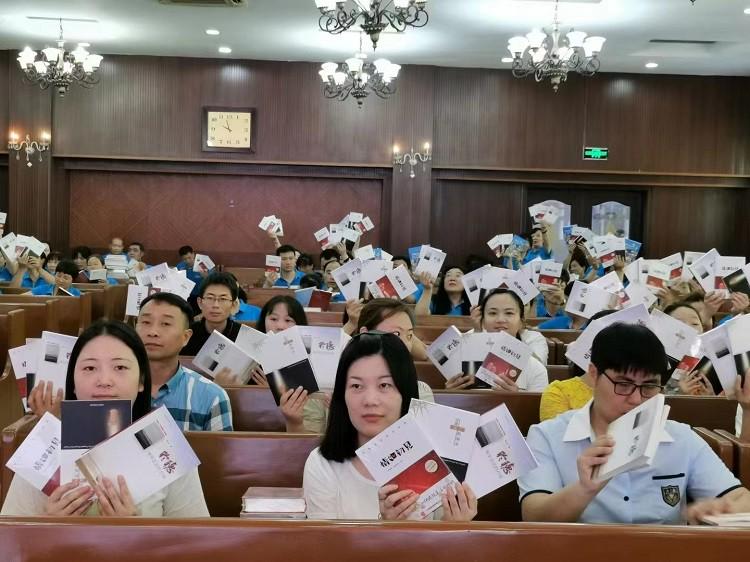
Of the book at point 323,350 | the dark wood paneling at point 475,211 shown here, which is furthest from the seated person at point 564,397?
the dark wood paneling at point 475,211

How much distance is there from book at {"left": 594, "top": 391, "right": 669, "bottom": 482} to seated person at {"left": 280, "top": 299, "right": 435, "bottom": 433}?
781mm

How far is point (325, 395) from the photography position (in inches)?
119

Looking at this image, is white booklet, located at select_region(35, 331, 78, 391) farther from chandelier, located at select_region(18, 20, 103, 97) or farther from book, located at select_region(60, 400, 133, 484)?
chandelier, located at select_region(18, 20, 103, 97)

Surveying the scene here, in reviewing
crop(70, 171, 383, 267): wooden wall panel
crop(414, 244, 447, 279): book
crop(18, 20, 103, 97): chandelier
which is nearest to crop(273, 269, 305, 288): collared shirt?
crop(414, 244, 447, 279): book

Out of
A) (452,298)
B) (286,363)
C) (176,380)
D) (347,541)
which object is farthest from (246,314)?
(347,541)

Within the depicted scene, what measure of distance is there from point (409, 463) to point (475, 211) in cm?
1089

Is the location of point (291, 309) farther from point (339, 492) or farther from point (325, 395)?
point (339, 492)

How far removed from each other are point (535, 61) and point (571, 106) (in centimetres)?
379

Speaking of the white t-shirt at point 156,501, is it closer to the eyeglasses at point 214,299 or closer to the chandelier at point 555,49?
the eyeglasses at point 214,299

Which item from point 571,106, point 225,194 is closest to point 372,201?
point 225,194

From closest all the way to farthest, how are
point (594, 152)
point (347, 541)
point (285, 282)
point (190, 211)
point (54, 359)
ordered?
point (347, 541), point (54, 359), point (285, 282), point (594, 152), point (190, 211)

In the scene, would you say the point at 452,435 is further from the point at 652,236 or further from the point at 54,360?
the point at 652,236

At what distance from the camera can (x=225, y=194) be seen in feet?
40.3

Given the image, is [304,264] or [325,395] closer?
[325,395]
